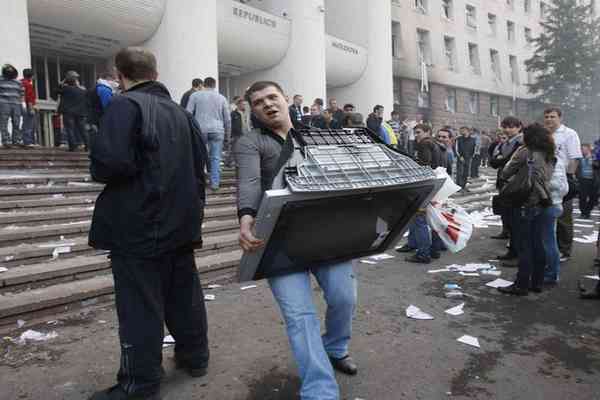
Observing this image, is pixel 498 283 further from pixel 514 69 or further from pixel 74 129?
pixel 514 69

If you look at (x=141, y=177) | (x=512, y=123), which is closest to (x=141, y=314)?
(x=141, y=177)

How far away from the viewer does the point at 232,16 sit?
53.4 feet

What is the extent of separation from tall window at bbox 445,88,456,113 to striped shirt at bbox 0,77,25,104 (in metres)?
26.1

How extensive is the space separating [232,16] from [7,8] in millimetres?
7410

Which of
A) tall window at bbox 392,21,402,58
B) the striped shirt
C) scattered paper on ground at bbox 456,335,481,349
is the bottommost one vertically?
scattered paper on ground at bbox 456,335,481,349

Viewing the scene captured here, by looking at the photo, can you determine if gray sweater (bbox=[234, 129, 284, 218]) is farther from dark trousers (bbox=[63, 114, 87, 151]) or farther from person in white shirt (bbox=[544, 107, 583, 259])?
dark trousers (bbox=[63, 114, 87, 151])

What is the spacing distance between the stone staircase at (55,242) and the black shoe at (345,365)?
259 centimetres

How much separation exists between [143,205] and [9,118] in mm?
8747

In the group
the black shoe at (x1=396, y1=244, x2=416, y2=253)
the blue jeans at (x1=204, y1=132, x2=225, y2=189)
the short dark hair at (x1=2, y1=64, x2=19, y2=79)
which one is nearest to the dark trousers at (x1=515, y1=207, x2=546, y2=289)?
the black shoe at (x1=396, y1=244, x2=416, y2=253)

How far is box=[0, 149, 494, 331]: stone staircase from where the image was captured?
4520 mm

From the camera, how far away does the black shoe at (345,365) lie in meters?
3.23

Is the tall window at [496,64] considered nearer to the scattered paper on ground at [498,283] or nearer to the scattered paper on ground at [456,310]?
the scattered paper on ground at [498,283]

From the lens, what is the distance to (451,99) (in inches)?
1241

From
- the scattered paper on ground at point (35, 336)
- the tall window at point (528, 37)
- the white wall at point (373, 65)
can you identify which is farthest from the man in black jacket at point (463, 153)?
the tall window at point (528, 37)
